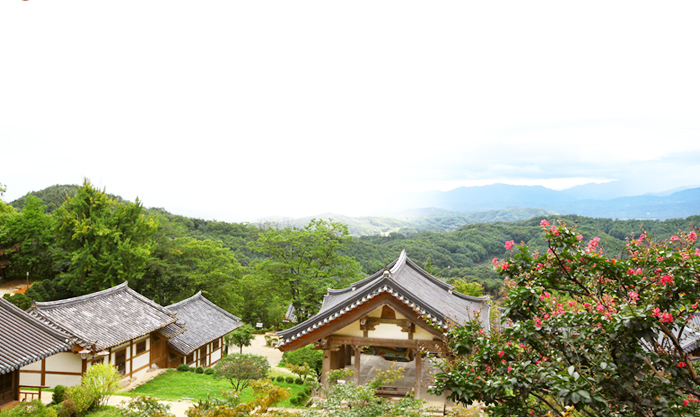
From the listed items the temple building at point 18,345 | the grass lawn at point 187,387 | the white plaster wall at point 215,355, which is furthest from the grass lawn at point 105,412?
the white plaster wall at point 215,355

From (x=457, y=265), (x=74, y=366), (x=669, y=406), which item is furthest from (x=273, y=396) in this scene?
(x=457, y=265)

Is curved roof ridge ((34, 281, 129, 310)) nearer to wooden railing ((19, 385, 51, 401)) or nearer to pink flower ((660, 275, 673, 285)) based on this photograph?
wooden railing ((19, 385, 51, 401))

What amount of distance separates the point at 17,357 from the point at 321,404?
9.66 m

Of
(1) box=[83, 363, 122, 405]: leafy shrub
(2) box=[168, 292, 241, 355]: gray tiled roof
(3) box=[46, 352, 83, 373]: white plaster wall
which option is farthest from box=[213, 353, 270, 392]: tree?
(2) box=[168, 292, 241, 355]: gray tiled roof

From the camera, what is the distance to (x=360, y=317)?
43.4 ft

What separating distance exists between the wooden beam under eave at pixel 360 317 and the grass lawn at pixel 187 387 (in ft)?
10.5

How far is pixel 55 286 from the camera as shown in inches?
1240

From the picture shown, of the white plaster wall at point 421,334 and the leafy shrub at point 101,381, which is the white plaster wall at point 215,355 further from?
the white plaster wall at point 421,334

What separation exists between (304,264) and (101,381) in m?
16.0

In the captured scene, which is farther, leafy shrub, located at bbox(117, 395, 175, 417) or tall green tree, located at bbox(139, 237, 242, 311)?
tall green tree, located at bbox(139, 237, 242, 311)

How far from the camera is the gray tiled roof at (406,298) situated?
41.1 feet

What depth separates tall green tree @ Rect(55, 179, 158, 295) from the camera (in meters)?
29.0

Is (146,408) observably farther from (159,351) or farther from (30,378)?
(159,351)

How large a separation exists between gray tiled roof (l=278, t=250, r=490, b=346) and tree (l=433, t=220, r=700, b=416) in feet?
3.38
